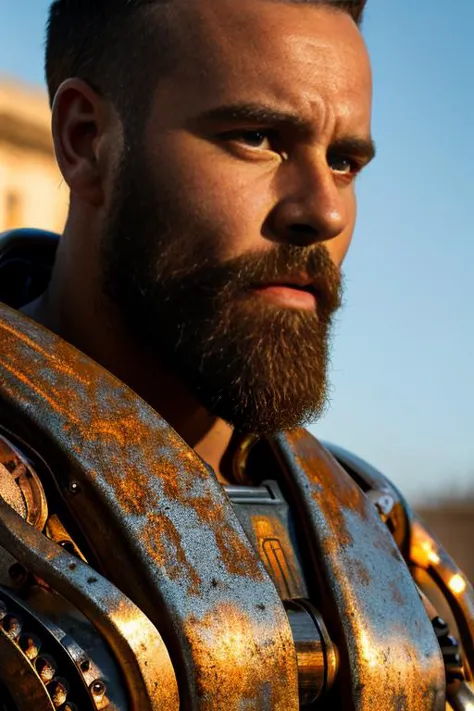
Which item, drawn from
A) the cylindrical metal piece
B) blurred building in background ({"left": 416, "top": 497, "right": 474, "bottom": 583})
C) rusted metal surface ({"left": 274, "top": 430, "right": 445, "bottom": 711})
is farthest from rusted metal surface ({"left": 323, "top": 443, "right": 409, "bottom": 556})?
blurred building in background ({"left": 416, "top": 497, "right": 474, "bottom": 583})

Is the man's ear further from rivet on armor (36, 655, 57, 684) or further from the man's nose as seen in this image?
rivet on armor (36, 655, 57, 684)

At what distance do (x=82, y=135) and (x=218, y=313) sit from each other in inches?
16.3

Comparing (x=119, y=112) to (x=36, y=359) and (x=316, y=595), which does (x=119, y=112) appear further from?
(x=316, y=595)

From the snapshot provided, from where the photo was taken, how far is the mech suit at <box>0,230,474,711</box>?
201 centimetres

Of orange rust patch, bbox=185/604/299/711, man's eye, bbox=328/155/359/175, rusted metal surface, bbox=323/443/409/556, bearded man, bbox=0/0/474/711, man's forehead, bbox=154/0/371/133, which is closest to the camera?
orange rust patch, bbox=185/604/299/711

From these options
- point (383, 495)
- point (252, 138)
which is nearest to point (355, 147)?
point (252, 138)

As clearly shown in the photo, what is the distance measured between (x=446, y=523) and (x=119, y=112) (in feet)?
33.4

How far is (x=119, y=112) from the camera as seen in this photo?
248 centimetres

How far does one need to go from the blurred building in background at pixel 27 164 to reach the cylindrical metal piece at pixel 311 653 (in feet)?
56.6

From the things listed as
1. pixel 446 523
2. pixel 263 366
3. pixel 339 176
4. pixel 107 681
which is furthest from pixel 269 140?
pixel 446 523

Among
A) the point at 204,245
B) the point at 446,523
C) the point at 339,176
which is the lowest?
the point at 446,523

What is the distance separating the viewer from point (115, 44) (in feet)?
8.25

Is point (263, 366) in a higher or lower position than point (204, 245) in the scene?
lower

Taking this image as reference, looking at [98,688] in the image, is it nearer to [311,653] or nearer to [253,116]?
[311,653]
